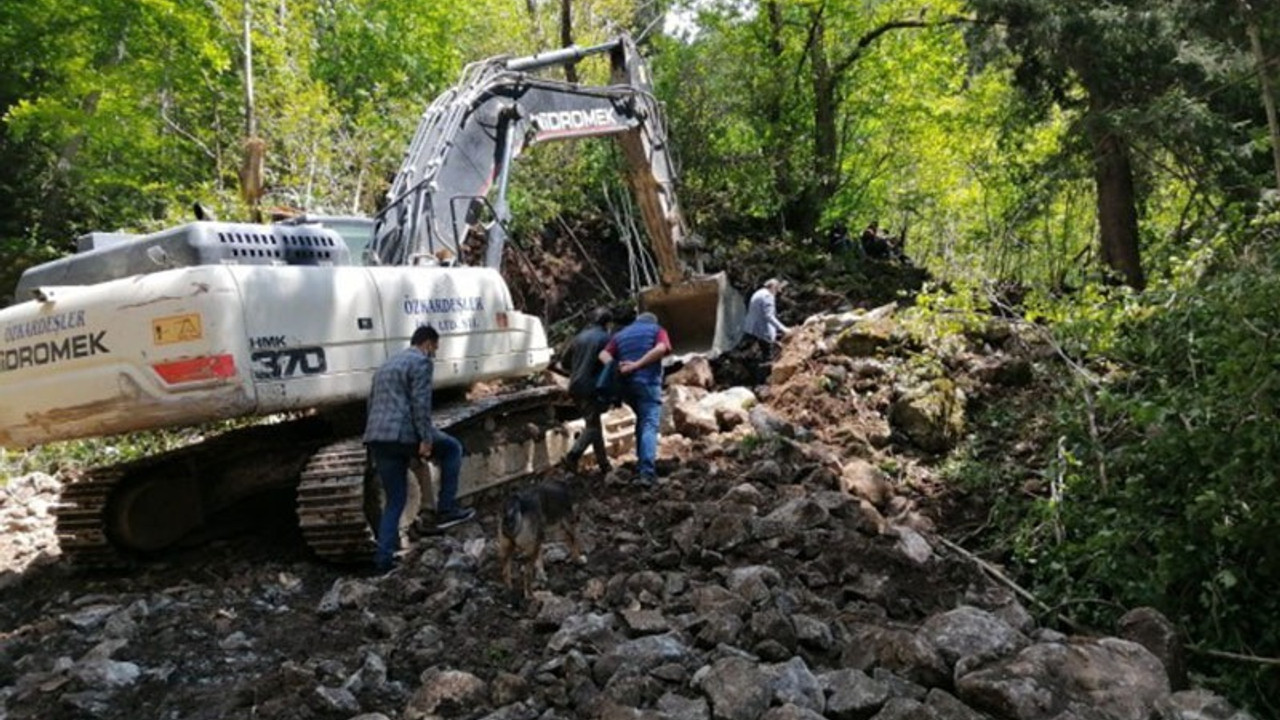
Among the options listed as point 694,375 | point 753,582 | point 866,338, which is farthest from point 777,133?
point 753,582

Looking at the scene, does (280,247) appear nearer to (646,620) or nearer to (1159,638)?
(646,620)

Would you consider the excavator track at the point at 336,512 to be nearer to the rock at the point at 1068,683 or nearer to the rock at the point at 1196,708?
the rock at the point at 1068,683

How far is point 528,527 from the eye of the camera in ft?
16.8

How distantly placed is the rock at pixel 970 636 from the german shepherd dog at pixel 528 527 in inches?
80.5

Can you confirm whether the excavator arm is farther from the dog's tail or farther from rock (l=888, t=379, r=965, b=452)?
rock (l=888, t=379, r=965, b=452)

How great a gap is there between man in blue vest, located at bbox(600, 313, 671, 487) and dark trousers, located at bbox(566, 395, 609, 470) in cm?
28

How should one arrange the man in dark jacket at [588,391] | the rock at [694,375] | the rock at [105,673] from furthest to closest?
the rock at [694,375] < the man in dark jacket at [588,391] < the rock at [105,673]

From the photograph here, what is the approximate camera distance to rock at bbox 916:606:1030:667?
153 inches

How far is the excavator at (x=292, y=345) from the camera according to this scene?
5.25 m

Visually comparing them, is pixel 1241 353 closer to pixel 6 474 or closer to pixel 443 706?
pixel 443 706

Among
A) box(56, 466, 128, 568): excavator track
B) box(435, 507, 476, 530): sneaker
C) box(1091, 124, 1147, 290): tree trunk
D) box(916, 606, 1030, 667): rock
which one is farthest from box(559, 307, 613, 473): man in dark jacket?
box(1091, 124, 1147, 290): tree trunk

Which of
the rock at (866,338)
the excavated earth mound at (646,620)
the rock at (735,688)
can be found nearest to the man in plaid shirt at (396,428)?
the excavated earth mound at (646,620)

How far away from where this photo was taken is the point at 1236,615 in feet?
15.4

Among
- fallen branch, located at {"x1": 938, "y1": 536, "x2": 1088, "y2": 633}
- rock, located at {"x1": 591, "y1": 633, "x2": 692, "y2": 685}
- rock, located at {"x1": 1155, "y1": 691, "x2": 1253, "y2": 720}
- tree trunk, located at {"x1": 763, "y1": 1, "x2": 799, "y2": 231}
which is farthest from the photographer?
tree trunk, located at {"x1": 763, "y1": 1, "x2": 799, "y2": 231}
